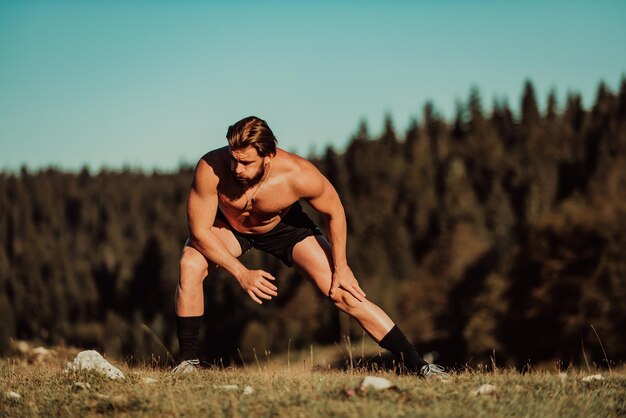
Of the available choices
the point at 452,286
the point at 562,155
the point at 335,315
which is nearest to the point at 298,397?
the point at 452,286

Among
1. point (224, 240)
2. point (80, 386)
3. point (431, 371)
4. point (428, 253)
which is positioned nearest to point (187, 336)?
point (224, 240)

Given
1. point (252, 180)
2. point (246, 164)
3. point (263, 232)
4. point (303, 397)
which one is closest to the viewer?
point (303, 397)

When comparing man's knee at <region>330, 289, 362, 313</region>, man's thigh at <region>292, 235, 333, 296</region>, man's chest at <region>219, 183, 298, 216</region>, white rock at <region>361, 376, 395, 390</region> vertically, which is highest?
man's chest at <region>219, 183, 298, 216</region>

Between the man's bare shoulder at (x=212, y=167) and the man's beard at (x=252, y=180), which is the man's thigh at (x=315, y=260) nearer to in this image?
the man's beard at (x=252, y=180)

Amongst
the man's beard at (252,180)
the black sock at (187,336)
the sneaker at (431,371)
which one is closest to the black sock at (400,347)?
the sneaker at (431,371)

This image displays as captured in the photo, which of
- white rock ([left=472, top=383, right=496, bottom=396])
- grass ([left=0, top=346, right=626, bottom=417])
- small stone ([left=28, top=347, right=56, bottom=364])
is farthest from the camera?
small stone ([left=28, top=347, right=56, bottom=364])

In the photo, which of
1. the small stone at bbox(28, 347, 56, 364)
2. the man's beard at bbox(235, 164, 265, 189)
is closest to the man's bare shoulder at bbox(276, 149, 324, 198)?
the man's beard at bbox(235, 164, 265, 189)

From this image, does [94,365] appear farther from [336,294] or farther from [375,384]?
[375,384]

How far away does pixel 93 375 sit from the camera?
674cm

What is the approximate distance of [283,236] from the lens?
8.16m

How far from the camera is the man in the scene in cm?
740

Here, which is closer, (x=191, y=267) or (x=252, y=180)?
(x=252, y=180)

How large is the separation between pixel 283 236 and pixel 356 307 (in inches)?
41.5

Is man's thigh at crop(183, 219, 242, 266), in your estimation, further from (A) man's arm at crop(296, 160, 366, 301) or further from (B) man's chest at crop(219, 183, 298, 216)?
(A) man's arm at crop(296, 160, 366, 301)
